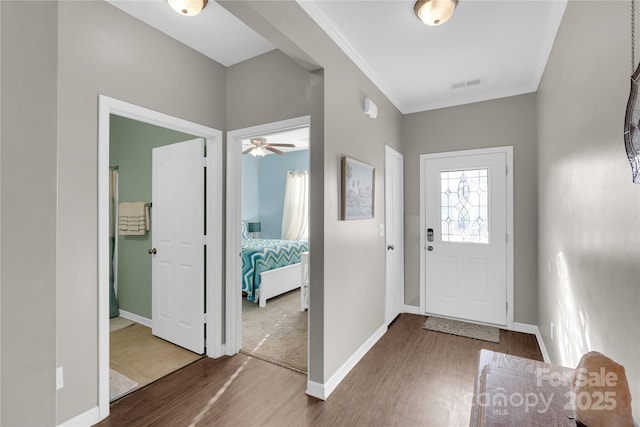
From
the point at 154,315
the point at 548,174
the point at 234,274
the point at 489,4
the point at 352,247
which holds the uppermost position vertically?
the point at 489,4

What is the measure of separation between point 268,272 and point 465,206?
2.73 metres

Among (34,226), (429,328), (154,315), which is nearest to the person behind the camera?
(34,226)

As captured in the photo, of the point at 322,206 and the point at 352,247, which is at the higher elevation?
the point at 322,206

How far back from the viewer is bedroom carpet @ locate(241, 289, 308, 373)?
2.78 metres

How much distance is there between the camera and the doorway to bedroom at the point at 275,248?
294 centimetres

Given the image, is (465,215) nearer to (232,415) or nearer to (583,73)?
(583,73)

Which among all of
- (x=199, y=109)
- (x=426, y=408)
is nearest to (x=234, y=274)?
(x=199, y=109)

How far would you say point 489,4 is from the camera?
1.99 metres

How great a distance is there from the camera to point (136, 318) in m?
3.60

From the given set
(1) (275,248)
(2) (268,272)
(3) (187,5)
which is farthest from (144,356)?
(3) (187,5)

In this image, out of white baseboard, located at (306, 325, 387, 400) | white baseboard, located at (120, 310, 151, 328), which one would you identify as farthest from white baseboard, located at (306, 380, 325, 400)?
white baseboard, located at (120, 310, 151, 328)

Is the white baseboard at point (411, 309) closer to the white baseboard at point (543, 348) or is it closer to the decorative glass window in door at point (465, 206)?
the decorative glass window in door at point (465, 206)

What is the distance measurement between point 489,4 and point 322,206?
67.5 inches

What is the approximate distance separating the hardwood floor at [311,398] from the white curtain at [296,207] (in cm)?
438
